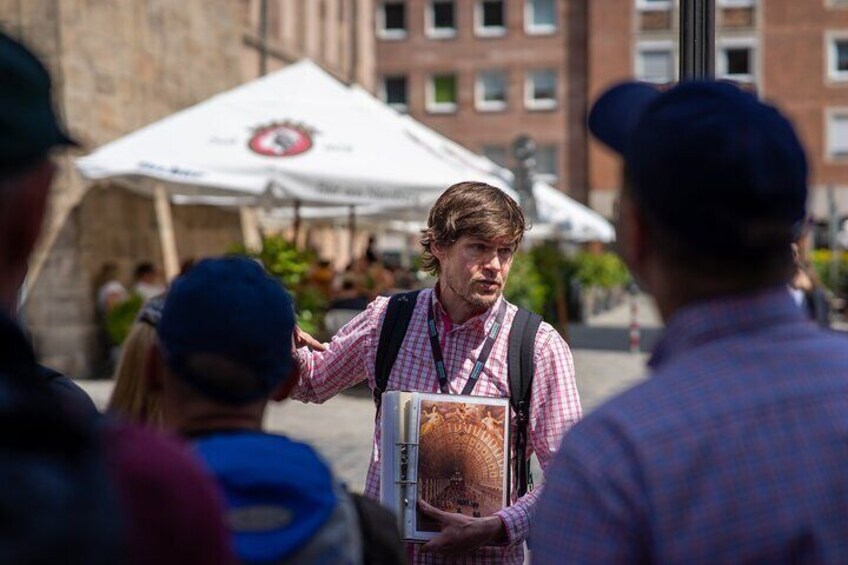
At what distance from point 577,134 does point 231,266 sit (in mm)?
53769

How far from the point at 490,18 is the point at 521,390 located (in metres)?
54.7

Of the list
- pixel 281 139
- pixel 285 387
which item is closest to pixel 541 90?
pixel 281 139

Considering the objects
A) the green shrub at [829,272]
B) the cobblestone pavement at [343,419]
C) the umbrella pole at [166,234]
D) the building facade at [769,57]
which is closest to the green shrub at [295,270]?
the cobblestone pavement at [343,419]

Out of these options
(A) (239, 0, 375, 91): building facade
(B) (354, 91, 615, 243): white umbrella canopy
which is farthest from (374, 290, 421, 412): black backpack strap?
(A) (239, 0, 375, 91): building facade

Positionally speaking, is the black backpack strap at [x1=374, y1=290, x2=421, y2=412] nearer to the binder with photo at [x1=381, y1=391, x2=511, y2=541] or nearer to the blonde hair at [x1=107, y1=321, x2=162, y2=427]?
the binder with photo at [x1=381, y1=391, x2=511, y2=541]

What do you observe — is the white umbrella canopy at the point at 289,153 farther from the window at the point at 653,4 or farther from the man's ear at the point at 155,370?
the window at the point at 653,4

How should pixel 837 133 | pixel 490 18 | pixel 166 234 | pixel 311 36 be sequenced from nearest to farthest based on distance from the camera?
pixel 166 234 → pixel 311 36 → pixel 837 133 → pixel 490 18

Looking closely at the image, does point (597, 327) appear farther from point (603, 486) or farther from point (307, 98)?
point (603, 486)

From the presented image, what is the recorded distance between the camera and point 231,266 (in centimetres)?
211

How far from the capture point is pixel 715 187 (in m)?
1.79

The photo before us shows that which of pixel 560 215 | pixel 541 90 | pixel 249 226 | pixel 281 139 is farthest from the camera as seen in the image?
pixel 541 90

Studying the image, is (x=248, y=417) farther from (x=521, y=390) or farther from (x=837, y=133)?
(x=837, y=133)

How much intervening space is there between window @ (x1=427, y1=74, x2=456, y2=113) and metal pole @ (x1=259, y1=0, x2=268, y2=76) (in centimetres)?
3170

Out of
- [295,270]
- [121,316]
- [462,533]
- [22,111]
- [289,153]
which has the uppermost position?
[22,111]
